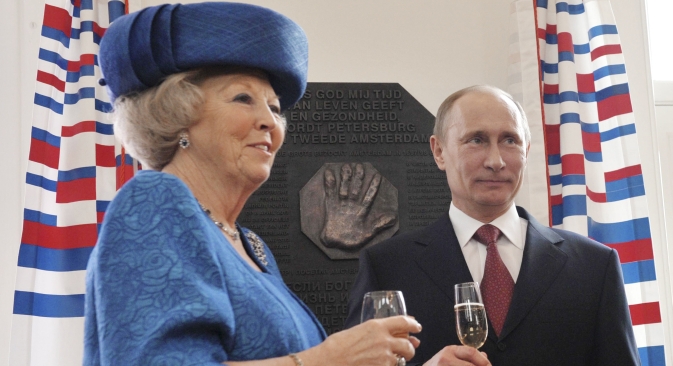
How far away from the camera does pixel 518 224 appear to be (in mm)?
3158

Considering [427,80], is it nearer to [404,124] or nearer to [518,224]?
[404,124]

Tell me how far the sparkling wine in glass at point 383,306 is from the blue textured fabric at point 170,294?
19cm

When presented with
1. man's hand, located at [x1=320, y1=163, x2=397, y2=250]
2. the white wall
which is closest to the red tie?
man's hand, located at [x1=320, y1=163, x2=397, y2=250]

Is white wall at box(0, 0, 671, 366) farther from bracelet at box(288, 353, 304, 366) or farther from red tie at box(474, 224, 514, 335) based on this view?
bracelet at box(288, 353, 304, 366)

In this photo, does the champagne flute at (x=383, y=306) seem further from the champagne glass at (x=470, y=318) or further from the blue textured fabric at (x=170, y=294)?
the champagne glass at (x=470, y=318)

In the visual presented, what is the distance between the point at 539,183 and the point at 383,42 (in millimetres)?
1225

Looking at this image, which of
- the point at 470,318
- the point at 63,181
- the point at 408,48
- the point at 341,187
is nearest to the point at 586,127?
the point at 408,48

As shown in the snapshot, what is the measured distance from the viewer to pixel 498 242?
10.2 ft

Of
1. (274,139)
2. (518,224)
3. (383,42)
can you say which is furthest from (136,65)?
(383,42)

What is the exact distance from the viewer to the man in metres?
2.79

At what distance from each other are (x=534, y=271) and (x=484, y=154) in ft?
1.61

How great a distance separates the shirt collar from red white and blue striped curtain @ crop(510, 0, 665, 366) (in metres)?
1.46

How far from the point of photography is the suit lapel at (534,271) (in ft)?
9.21

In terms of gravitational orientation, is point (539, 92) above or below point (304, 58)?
above
